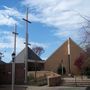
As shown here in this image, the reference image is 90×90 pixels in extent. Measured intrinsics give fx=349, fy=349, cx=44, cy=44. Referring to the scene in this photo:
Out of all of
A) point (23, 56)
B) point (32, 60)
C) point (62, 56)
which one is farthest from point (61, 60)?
point (23, 56)

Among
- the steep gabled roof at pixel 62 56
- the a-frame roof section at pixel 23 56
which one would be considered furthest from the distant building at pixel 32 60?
the steep gabled roof at pixel 62 56

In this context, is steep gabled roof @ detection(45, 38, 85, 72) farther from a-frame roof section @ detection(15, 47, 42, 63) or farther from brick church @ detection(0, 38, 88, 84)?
a-frame roof section @ detection(15, 47, 42, 63)

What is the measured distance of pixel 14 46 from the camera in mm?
48219

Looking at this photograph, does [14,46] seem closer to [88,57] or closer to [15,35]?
[15,35]

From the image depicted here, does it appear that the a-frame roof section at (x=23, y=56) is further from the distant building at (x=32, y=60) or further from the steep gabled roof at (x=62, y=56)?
the steep gabled roof at (x=62, y=56)

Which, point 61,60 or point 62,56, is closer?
point 61,60

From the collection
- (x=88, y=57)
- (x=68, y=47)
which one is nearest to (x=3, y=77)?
(x=68, y=47)

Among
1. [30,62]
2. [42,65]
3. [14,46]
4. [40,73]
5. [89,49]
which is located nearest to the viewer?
[89,49]

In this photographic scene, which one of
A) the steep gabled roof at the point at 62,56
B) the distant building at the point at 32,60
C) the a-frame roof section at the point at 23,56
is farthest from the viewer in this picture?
the a-frame roof section at the point at 23,56

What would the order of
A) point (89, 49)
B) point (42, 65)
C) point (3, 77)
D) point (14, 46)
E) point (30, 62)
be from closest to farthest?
point (89, 49)
point (14, 46)
point (3, 77)
point (30, 62)
point (42, 65)

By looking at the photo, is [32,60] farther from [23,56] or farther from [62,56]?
[62,56]

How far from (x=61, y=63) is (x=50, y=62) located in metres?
2.99

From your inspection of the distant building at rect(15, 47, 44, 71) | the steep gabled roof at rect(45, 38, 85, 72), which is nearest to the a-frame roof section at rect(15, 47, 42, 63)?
the distant building at rect(15, 47, 44, 71)

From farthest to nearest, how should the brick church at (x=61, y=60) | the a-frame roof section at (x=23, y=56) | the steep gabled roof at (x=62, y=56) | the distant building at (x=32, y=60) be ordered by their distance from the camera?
the a-frame roof section at (x=23, y=56) < the steep gabled roof at (x=62, y=56) < the brick church at (x=61, y=60) < the distant building at (x=32, y=60)
